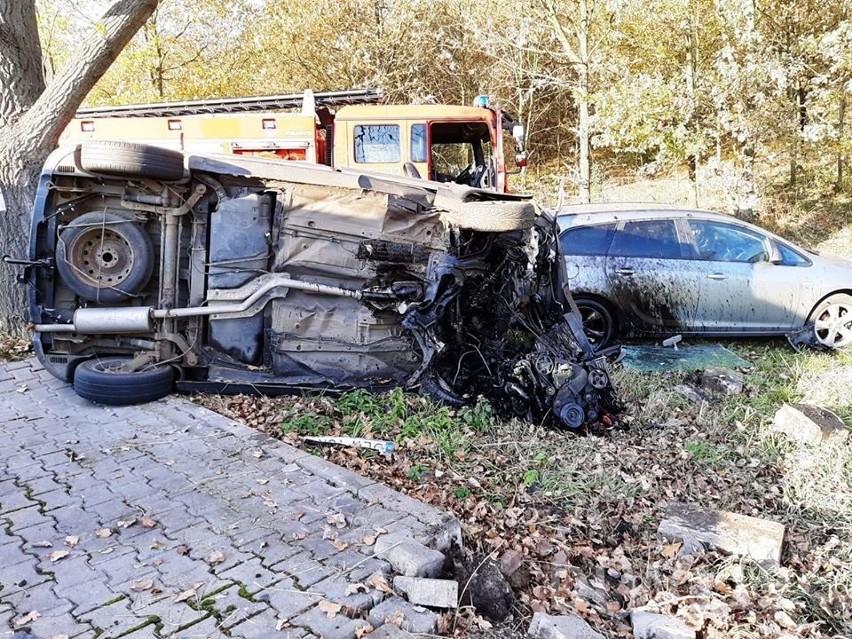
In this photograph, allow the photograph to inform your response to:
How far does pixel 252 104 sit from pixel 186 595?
Result: 27.6 feet

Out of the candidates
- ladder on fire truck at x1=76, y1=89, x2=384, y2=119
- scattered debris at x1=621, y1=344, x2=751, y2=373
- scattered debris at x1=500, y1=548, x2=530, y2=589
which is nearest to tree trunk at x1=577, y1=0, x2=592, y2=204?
ladder on fire truck at x1=76, y1=89, x2=384, y2=119

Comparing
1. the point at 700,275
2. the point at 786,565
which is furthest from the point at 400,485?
the point at 700,275

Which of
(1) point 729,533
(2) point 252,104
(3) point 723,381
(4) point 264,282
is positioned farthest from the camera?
(2) point 252,104

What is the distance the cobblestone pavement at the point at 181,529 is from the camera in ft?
8.02

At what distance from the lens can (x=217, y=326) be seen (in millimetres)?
4812

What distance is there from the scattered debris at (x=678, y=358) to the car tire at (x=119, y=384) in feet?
14.4

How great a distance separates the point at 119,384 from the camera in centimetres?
455

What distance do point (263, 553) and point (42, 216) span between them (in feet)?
11.3

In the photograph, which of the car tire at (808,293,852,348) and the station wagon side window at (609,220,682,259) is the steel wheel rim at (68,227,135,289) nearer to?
the station wagon side window at (609,220,682,259)

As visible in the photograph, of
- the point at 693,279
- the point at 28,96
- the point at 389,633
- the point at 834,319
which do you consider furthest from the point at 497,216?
the point at 28,96

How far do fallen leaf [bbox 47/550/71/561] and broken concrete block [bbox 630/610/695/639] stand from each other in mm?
2612

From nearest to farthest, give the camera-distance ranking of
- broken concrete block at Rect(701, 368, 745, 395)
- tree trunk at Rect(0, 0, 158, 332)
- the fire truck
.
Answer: broken concrete block at Rect(701, 368, 745, 395), tree trunk at Rect(0, 0, 158, 332), the fire truck

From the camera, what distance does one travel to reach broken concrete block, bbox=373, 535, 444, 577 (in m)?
2.76

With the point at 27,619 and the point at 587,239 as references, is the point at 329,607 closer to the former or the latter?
the point at 27,619
